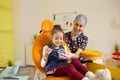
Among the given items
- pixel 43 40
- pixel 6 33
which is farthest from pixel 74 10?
pixel 43 40

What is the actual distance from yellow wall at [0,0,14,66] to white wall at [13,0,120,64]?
0.16m

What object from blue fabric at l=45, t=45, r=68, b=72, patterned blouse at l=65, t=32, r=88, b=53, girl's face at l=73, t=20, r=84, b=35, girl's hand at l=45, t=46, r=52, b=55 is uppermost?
girl's face at l=73, t=20, r=84, b=35

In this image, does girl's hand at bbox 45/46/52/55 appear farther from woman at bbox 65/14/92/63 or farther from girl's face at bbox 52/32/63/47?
woman at bbox 65/14/92/63

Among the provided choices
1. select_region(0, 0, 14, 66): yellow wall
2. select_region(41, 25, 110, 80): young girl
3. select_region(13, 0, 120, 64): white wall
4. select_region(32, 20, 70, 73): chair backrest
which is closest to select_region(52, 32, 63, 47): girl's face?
select_region(41, 25, 110, 80): young girl

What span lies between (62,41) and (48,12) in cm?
261

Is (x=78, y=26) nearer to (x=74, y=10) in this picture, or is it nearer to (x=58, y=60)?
(x=58, y=60)

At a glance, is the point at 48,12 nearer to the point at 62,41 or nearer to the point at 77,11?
the point at 77,11

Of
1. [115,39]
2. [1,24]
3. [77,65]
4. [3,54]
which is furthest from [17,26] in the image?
[77,65]

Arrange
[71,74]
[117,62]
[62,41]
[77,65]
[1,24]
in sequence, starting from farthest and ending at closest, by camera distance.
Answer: [1,24]
[117,62]
[62,41]
[77,65]
[71,74]

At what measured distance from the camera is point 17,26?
171 inches

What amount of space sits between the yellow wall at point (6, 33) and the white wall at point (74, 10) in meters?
0.16

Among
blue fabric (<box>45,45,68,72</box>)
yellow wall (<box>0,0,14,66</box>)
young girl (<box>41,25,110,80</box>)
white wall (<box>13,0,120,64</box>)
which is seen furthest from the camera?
white wall (<box>13,0,120,64</box>)

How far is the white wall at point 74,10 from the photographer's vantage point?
4270 mm

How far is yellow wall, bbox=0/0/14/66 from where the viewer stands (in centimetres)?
395
